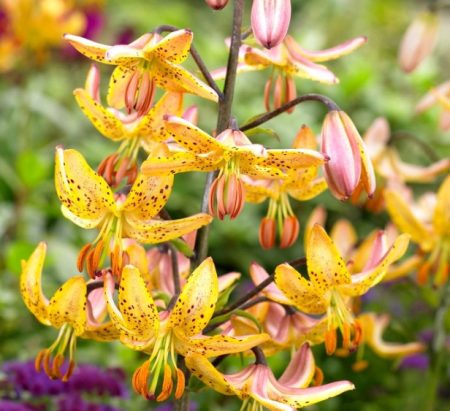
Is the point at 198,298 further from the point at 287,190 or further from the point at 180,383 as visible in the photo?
the point at 287,190

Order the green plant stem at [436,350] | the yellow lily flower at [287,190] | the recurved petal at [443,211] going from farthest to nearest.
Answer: the green plant stem at [436,350] → the recurved petal at [443,211] → the yellow lily flower at [287,190]

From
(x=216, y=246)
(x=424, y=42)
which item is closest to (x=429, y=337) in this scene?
(x=424, y=42)

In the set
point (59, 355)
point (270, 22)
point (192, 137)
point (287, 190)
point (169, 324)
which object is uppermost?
point (270, 22)

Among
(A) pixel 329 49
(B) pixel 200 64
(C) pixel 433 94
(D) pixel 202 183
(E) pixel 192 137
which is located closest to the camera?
(E) pixel 192 137

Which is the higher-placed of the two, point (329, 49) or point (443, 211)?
point (329, 49)

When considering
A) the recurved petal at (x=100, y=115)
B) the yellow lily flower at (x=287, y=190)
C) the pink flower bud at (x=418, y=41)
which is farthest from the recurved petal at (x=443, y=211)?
the recurved petal at (x=100, y=115)

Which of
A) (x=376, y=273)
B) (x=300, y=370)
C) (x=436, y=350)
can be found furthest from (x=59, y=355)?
(x=436, y=350)

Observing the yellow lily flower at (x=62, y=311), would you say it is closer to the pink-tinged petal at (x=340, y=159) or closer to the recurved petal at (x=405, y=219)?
the pink-tinged petal at (x=340, y=159)
